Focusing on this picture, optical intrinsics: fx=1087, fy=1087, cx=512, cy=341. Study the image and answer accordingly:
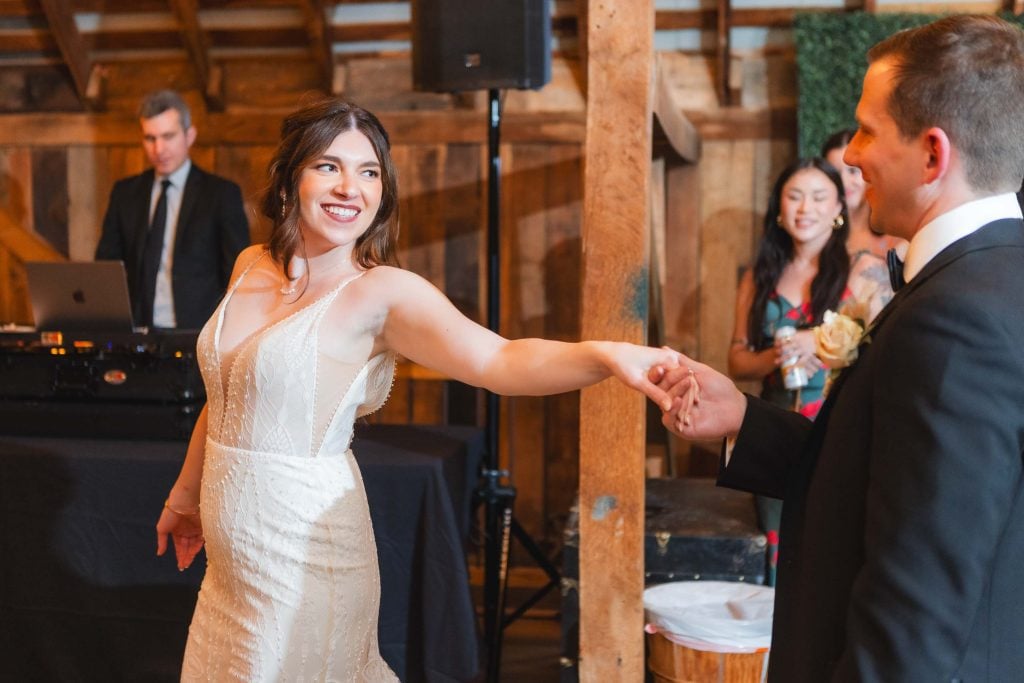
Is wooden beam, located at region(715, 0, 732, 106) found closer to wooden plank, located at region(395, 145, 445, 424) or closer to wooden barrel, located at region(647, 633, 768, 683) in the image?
wooden plank, located at region(395, 145, 445, 424)

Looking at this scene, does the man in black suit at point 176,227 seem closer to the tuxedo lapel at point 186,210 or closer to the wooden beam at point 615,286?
the tuxedo lapel at point 186,210

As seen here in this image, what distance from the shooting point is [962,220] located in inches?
52.6

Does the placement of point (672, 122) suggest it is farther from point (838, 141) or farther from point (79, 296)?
point (79, 296)

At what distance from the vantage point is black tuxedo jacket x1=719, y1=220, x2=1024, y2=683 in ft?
3.87

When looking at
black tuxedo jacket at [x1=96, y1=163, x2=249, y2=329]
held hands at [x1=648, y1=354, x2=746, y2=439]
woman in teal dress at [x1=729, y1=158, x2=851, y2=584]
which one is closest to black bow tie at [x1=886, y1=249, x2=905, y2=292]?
held hands at [x1=648, y1=354, x2=746, y2=439]

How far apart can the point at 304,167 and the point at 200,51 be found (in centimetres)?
339

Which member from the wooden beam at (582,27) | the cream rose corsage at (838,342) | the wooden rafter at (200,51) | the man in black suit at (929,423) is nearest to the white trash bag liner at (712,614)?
the cream rose corsage at (838,342)

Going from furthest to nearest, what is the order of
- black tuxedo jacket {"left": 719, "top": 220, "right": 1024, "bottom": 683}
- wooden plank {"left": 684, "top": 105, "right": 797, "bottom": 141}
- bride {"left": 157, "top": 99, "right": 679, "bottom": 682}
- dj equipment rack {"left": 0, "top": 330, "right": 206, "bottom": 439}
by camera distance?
wooden plank {"left": 684, "top": 105, "right": 797, "bottom": 141}
dj equipment rack {"left": 0, "top": 330, "right": 206, "bottom": 439}
bride {"left": 157, "top": 99, "right": 679, "bottom": 682}
black tuxedo jacket {"left": 719, "top": 220, "right": 1024, "bottom": 683}

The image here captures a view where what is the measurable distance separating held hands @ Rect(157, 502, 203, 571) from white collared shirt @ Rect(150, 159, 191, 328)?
7.00 feet

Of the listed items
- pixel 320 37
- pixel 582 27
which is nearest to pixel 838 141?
pixel 582 27

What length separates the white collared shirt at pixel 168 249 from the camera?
14.7 ft

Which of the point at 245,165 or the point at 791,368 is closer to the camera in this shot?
the point at 791,368

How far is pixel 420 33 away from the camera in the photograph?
366 centimetres

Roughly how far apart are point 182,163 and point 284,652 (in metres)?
2.87
